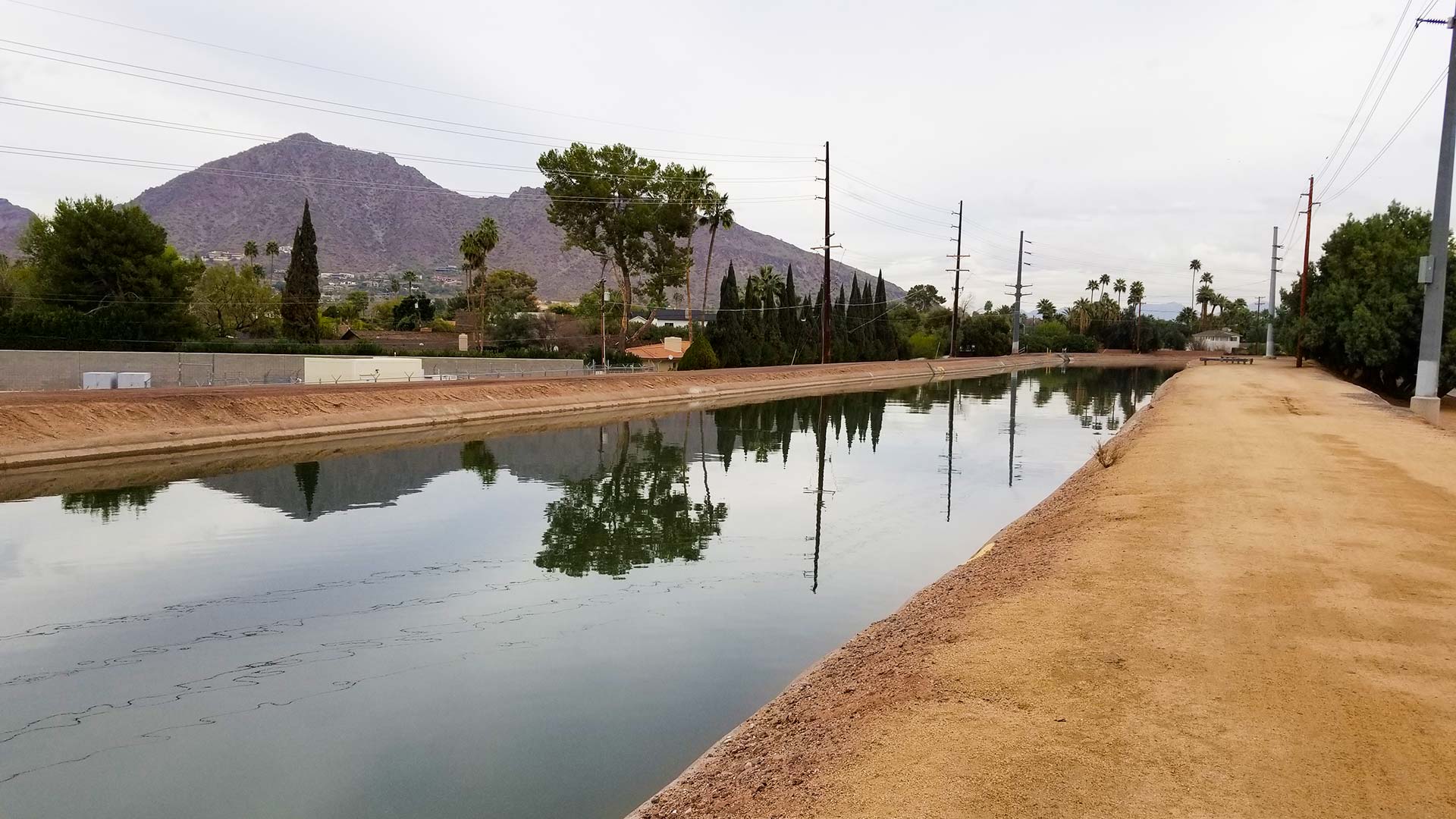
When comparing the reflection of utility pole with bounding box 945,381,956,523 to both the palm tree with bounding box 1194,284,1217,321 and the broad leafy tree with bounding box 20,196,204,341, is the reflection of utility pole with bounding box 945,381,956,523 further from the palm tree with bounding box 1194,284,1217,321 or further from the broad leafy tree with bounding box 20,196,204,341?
the palm tree with bounding box 1194,284,1217,321

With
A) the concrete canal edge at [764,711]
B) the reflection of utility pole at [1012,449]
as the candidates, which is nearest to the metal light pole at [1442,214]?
the reflection of utility pole at [1012,449]

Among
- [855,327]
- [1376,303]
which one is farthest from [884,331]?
[1376,303]

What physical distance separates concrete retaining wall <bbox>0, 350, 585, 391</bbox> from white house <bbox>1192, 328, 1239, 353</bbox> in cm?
11232

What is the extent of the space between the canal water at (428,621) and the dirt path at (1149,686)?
1.44 m

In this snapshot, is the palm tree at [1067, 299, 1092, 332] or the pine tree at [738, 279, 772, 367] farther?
the palm tree at [1067, 299, 1092, 332]

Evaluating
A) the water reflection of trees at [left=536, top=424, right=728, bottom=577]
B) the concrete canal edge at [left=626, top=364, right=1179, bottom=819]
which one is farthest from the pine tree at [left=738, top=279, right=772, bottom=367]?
the concrete canal edge at [left=626, top=364, right=1179, bottom=819]

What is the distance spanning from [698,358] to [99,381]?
34549 millimetres

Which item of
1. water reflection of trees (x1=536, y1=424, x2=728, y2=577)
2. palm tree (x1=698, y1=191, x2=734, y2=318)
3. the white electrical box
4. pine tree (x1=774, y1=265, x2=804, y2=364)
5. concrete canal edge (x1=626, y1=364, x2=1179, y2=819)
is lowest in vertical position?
water reflection of trees (x1=536, y1=424, x2=728, y2=577)

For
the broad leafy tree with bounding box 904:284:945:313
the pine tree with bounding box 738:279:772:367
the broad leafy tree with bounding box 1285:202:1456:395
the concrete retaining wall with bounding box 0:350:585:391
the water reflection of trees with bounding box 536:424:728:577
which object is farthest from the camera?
the broad leafy tree with bounding box 904:284:945:313

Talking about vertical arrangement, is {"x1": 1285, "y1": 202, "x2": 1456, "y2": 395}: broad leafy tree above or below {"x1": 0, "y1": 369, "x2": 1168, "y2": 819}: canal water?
above

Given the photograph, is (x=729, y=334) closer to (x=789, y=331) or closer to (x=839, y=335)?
(x=789, y=331)

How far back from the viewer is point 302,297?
54156 millimetres

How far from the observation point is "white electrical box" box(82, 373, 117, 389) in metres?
32.8

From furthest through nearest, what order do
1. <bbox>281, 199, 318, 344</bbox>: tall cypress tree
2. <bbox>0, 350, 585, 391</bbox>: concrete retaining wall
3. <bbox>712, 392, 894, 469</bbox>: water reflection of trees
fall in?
<bbox>281, 199, 318, 344</bbox>: tall cypress tree, <bbox>0, 350, 585, 391</bbox>: concrete retaining wall, <bbox>712, 392, 894, 469</bbox>: water reflection of trees
